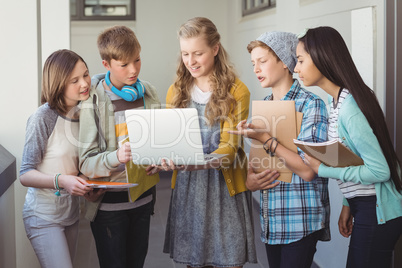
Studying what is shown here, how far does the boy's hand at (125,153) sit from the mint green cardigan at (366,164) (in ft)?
2.45

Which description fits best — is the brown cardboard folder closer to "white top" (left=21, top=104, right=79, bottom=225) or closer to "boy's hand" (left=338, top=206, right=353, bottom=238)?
"boy's hand" (left=338, top=206, right=353, bottom=238)

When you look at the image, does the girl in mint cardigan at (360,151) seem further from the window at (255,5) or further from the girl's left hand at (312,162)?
the window at (255,5)

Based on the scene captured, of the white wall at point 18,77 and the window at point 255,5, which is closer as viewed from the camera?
the white wall at point 18,77

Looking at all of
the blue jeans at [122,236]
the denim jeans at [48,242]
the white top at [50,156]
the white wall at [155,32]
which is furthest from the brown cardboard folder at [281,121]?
the white wall at [155,32]

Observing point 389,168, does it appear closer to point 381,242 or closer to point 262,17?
point 381,242

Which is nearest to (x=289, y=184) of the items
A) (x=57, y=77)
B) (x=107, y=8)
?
(x=57, y=77)

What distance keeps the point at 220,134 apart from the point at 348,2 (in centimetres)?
116

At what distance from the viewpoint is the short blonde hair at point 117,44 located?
2.11 m

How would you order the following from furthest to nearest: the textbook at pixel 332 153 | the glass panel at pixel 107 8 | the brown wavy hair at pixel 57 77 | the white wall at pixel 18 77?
the glass panel at pixel 107 8 < the white wall at pixel 18 77 < the brown wavy hair at pixel 57 77 < the textbook at pixel 332 153

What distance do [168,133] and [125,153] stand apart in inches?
8.3

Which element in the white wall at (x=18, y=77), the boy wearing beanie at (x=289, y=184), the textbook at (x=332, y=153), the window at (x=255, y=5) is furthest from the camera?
the window at (x=255, y=5)

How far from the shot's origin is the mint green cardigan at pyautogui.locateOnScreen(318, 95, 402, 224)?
1.75 meters

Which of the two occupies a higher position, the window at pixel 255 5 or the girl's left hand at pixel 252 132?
the window at pixel 255 5

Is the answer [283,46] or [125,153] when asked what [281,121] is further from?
[125,153]
